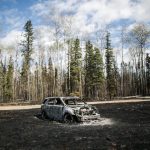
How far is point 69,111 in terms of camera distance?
19.8 metres

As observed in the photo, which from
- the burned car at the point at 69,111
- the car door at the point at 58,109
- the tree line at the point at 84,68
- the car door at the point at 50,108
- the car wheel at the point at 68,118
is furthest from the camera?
the tree line at the point at 84,68

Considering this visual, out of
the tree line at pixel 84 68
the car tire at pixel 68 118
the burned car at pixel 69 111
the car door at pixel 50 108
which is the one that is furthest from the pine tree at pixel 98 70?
the car tire at pixel 68 118

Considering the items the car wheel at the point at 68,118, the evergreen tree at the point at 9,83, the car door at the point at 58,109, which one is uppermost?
the evergreen tree at the point at 9,83

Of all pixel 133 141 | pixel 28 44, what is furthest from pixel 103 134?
pixel 28 44

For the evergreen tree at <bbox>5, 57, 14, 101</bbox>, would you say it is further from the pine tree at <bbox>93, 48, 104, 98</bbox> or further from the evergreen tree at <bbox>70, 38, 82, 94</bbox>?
the pine tree at <bbox>93, 48, 104, 98</bbox>

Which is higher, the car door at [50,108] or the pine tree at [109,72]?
the pine tree at [109,72]

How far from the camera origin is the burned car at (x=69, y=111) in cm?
1947

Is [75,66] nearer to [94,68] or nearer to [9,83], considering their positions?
[94,68]

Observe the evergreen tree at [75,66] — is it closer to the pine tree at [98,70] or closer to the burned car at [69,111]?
the pine tree at [98,70]

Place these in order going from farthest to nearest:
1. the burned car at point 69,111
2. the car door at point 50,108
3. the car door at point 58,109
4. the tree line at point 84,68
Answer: the tree line at point 84,68
the car door at point 50,108
the car door at point 58,109
the burned car at point 69,111

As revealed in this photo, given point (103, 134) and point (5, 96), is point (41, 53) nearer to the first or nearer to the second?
point (5, 96)

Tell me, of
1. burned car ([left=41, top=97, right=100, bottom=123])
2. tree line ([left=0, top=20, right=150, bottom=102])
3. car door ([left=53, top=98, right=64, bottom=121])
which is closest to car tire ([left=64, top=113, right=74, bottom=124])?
burned car ([left=41, top=97, right=100, bottom=123])

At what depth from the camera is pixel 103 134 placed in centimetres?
1469

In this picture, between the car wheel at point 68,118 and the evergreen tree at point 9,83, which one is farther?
the evergreen tree at point 9,83
